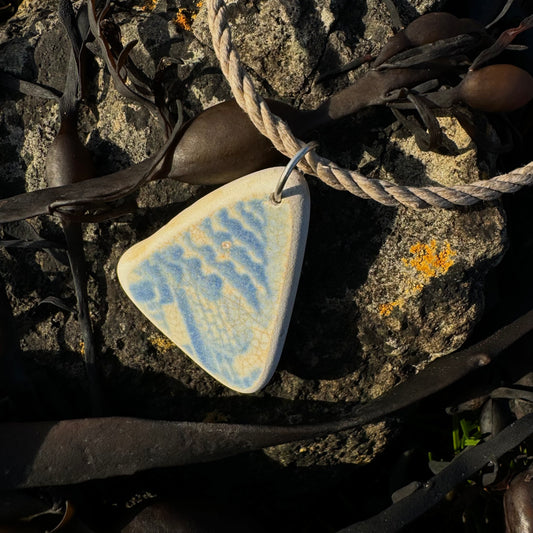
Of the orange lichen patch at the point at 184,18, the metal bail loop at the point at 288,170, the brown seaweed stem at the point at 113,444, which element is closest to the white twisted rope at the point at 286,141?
the metal bail loop at the point at 288,170

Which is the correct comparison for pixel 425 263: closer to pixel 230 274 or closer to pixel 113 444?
pixel 230 274

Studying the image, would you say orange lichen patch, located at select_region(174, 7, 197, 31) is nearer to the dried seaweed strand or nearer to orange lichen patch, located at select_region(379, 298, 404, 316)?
orange lichen patch, located at select_region(379, 298, 404, 316)

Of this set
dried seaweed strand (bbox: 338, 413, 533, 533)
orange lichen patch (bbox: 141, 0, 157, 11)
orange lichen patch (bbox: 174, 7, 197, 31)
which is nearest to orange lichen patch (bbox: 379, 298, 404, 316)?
dried seaweed strand (bbox: 338, 413, 533, 533)

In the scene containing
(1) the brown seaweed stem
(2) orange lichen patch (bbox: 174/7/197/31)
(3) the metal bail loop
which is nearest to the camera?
(3) the metal bail loop

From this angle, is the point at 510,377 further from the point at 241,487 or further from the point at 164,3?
the point at 164,3

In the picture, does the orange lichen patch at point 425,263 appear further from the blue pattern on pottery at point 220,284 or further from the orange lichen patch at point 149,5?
the orange lichen patch at point 149,5

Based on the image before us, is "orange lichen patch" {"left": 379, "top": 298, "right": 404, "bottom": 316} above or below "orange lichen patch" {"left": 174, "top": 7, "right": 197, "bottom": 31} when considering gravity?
below
